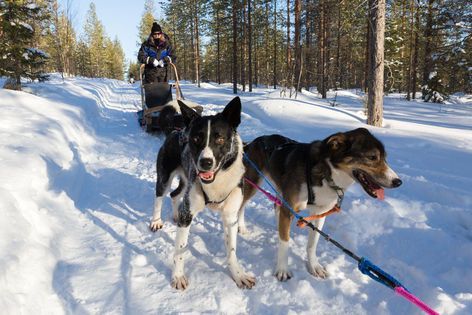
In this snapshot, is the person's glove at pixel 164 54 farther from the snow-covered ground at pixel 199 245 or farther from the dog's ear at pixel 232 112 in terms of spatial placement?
the dog's ear at pixel 232 112

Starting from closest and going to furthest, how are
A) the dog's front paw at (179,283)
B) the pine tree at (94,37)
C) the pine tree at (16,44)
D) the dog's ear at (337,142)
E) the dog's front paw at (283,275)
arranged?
1. the dog's ear at (337,142)
2. the dog's front paw at (179,283)
3. the dog's front paw at (283,275)
4. the pine tree at (16,44)
5. the pine tree at (94,37)

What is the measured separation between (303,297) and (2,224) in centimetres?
297

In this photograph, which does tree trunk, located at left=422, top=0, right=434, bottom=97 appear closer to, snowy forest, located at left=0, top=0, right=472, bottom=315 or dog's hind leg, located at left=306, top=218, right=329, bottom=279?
snowy forest, located at left=0, top=0, right=472, bottom=315

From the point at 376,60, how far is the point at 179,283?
27.5 feet

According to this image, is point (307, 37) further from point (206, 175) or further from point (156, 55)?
point (206, 175)

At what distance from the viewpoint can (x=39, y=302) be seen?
2588 millimetres

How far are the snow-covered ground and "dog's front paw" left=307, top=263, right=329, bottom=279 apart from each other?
7 cm

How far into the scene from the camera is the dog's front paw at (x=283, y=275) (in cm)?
309

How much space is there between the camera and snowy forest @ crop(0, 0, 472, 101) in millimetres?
12977

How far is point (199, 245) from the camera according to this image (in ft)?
12.2

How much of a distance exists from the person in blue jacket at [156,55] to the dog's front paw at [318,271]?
832cm

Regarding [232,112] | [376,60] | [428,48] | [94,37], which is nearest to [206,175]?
[232,112]

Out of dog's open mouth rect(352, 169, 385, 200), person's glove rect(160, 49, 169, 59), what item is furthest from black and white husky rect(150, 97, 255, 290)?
person's glove rect(160, 49, 169, 59)

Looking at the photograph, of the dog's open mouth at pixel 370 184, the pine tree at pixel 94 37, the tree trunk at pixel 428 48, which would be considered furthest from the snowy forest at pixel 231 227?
the pine tree at pixel 94 37
